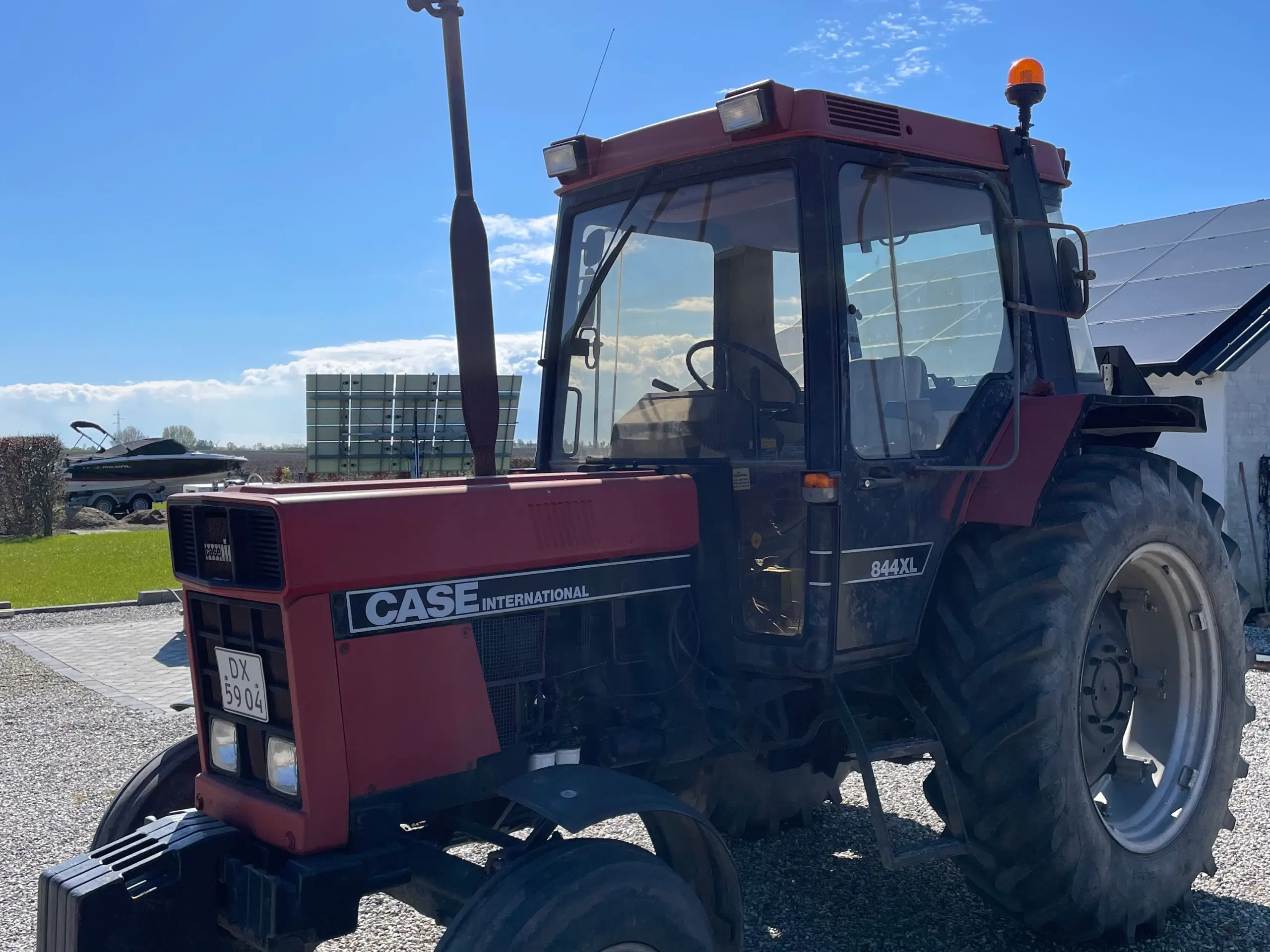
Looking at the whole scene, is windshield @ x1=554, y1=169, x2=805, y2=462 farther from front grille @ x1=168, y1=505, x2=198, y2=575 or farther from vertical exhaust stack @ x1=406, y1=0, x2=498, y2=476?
front grille @ x1=168, y1=505, x2=198, y2=575

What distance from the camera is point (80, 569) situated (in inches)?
676

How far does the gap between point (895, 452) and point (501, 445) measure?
36.3ft

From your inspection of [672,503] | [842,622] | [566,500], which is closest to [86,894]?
[566,500]

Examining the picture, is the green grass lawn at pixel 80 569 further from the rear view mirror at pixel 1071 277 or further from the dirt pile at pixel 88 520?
the rear view mirror at pixel 1071 277

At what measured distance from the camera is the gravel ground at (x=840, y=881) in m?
3.82

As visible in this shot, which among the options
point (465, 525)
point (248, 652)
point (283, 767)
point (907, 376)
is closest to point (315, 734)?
point (283, 767)

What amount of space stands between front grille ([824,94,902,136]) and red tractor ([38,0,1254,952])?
0.04ft

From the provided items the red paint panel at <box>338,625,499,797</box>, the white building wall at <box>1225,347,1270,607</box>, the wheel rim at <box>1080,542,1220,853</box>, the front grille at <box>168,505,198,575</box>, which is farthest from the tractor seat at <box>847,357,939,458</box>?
the white building wall at <box>1225,347,1270,607</box>

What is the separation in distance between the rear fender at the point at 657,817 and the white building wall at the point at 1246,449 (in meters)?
9.46

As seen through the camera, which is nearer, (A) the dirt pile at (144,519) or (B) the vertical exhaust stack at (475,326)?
(B) the vertical exhaust stack at (475,326)

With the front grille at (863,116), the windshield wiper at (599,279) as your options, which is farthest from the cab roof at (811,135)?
the windshield wiper at (599,279)

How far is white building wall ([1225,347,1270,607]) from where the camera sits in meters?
10.7

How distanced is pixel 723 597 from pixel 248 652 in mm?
1451

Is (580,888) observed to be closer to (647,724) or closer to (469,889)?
(469,889)
